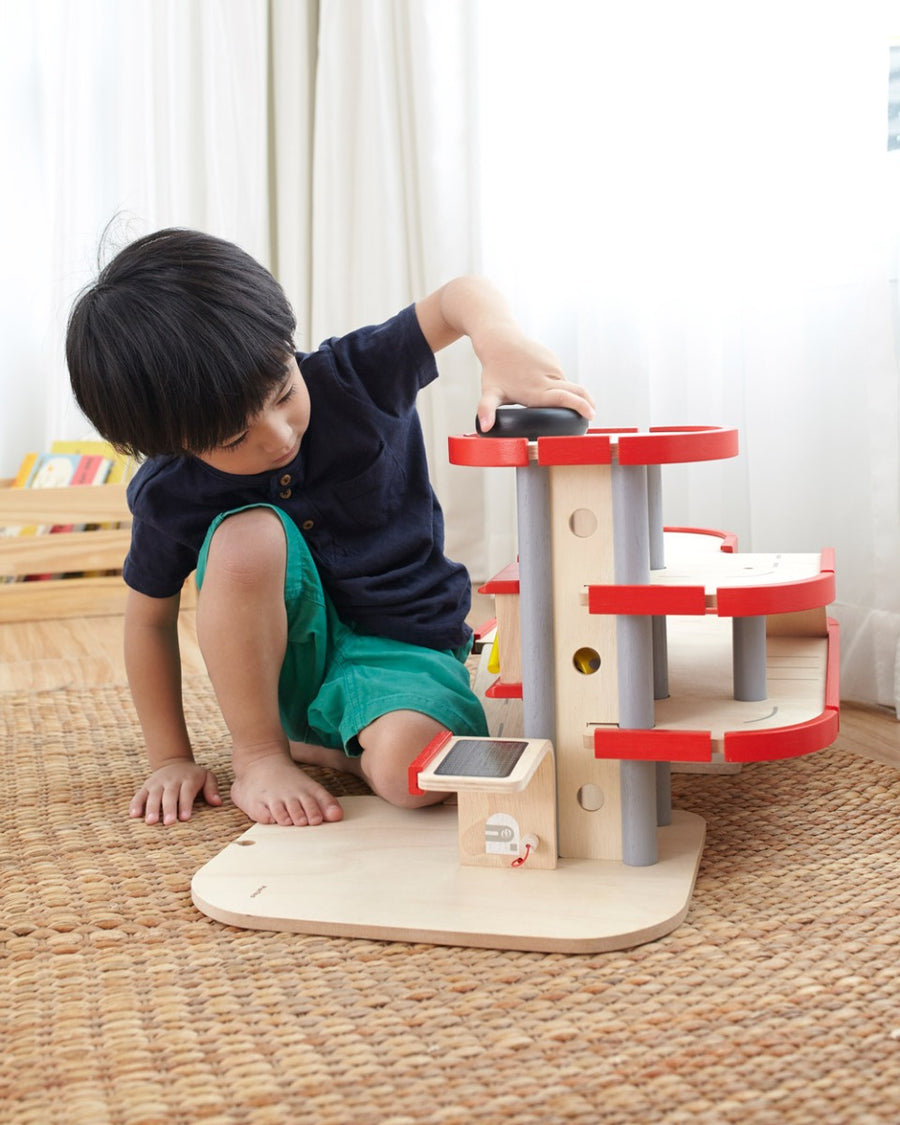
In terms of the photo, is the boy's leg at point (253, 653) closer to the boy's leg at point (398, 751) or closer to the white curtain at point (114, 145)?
the boy's leg at point (398, 751)

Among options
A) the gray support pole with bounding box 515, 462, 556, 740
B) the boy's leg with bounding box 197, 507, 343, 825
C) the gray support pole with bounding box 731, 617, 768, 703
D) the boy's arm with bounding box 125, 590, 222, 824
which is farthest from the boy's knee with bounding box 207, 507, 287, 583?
the gray support pole with bounding box 731, 617, 768, 703

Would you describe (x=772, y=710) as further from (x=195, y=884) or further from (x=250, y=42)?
(x=250, y=42)

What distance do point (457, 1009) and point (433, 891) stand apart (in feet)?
0.41

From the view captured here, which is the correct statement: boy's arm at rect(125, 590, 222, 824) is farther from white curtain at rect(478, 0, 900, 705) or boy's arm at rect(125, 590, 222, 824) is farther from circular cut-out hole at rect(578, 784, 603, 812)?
white curtain at rect(478, 0, 900, 705)

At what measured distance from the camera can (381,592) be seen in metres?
1.00

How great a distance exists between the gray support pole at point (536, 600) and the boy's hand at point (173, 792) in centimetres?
30

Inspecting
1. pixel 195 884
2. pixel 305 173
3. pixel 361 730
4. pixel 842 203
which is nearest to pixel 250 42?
pixel 305 173

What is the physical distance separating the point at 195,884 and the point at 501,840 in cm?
20

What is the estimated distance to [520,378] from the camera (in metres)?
0.85

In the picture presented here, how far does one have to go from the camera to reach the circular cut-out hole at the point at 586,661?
77 centimetres

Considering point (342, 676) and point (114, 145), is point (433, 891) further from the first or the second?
point (114, 145)

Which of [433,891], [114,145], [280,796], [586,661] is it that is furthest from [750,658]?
[114,145]

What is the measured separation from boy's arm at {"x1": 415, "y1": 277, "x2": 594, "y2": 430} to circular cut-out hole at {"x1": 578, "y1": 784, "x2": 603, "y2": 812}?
244 millimetres

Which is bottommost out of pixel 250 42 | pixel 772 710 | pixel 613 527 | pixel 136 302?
pixel 772 710
